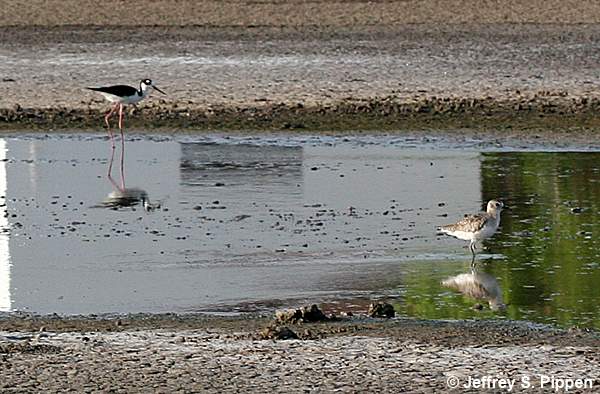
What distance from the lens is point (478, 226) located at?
41.1 ft

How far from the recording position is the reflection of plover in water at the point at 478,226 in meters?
12.5

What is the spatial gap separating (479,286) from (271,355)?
2555 millimetres

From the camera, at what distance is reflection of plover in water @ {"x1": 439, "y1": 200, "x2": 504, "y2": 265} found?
1253 cm

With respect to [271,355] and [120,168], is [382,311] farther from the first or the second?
[120,168]

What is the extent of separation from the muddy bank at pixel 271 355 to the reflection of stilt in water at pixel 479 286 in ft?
2.81

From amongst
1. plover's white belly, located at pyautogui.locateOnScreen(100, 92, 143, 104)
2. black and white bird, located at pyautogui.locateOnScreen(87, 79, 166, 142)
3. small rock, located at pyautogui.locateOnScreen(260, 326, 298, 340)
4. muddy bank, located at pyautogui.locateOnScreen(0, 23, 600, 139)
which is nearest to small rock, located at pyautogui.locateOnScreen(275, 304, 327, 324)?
small rock, located at pyautogui.locateOnScreen(260, 326, 298, 340)

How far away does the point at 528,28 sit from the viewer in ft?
96.2

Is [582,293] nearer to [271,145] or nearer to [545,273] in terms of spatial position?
[545,273]

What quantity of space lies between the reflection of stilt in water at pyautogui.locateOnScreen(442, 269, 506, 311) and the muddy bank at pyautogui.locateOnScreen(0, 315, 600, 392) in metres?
0.86

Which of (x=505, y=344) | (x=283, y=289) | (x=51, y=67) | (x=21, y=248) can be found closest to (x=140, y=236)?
(x=21, y=248)

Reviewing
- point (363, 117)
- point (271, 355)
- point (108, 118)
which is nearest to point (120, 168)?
point (108, 118)

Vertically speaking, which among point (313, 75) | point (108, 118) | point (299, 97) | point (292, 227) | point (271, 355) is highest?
point (313, 75)

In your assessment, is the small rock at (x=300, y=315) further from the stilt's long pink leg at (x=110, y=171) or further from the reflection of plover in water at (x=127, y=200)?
the stilt's long pink leg at (x=110, y=171)

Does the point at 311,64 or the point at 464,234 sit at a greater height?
the point at 311,64
